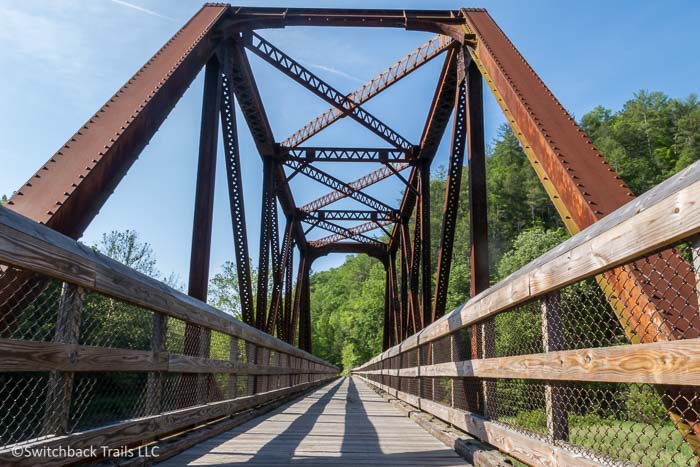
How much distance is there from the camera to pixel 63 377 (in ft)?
6.66

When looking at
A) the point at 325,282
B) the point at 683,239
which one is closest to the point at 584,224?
the point at 683,239

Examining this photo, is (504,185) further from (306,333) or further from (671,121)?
(306,333)

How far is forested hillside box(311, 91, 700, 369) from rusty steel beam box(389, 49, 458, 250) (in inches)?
861

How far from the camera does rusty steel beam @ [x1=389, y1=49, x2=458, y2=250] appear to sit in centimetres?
803

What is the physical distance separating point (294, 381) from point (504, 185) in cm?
4237

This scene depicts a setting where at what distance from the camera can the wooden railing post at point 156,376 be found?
9.52 ft

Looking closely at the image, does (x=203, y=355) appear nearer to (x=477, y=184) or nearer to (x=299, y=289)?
(x=477, y=184)

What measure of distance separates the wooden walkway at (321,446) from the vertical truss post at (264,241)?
452cm

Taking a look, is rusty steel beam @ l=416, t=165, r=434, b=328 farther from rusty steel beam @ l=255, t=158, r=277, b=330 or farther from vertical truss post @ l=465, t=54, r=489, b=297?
vertical truss post @ l=465, t=54, r=489, b=297

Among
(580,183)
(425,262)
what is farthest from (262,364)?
(425,262)

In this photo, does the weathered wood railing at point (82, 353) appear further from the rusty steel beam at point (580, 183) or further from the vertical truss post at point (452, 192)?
the vertical truss post at point (452, 192)

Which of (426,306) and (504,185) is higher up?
(504,185)

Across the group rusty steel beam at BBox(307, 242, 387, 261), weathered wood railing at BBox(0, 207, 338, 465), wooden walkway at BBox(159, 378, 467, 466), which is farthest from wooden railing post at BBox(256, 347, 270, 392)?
rusty steel beam at BBox(307, 242, 387, 261)

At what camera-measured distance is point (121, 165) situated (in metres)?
3.92
